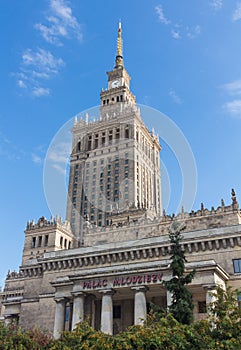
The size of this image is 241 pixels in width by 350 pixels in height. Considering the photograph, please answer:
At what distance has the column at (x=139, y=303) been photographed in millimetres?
44312

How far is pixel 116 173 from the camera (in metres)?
124

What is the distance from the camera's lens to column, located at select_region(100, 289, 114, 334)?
149 ft

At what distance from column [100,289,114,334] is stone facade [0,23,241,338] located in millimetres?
110

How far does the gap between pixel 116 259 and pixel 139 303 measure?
9.94 meters

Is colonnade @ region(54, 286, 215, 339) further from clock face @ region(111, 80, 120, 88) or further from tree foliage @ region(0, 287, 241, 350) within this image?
clock face @ region(111, 80, 120, 88)

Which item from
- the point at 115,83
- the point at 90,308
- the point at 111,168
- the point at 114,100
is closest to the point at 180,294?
the point at 90,308

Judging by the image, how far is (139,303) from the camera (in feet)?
147

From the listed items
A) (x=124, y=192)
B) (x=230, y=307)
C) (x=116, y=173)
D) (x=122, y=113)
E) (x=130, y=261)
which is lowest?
(x=230, y=307)

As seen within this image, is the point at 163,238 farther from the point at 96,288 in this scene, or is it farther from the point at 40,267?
the point at 40,267

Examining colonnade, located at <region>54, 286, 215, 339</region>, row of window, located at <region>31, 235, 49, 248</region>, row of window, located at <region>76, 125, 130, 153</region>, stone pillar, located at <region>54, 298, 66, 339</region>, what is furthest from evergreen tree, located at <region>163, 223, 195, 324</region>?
row of window, located at <region>76, 125, 130, 153</region>

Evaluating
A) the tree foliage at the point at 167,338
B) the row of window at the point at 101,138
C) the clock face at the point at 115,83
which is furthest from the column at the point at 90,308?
the clock face at the point at 115,83

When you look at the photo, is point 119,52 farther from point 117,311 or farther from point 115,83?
point 117,311

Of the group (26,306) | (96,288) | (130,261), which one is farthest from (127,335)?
(26,306)

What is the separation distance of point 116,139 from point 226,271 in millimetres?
83785
